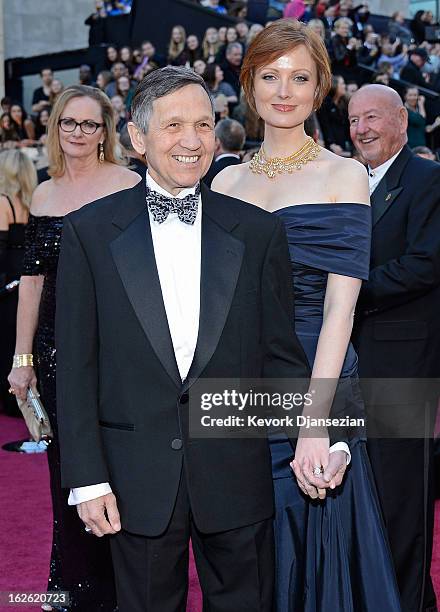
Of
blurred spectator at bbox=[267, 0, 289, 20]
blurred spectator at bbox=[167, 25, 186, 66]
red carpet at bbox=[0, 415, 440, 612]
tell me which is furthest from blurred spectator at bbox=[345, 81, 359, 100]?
red carpet at bbox=[0, 415, 440, 612]

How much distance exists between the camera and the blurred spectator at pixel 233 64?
12508 millimetres

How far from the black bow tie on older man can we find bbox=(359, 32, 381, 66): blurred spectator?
1337cm

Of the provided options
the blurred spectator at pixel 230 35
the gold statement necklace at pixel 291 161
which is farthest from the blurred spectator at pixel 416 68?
the gold statement necklace at pixel 291 161

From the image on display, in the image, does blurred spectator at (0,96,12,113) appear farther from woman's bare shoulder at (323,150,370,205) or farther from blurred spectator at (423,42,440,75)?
woman's bare shoulder at (323,150,370,205)

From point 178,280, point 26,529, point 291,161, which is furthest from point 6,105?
point 178,280

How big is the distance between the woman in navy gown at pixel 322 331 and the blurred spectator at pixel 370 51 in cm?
1291

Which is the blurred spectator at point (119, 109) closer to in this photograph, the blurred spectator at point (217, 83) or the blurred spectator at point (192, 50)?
the blurred spectator at point (217, 83)

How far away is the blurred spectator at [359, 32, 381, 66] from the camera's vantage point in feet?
48.9

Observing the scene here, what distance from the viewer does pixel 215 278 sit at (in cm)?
217

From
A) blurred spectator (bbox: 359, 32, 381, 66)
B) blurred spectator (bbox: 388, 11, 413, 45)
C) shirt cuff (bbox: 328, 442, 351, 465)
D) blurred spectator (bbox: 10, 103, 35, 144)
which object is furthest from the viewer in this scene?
blurred spectator (bbox: 388, 11, 413, 45)

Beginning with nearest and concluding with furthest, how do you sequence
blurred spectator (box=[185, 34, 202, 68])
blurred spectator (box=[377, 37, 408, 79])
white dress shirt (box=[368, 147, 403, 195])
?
1. white dress shirt (box=[368, 147, 403, 195])
2. blurred spectator (box=[185, 34, 202, 68])
3. blurred spectator (box=[377, 37, 408, 79])

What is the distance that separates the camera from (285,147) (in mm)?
2650

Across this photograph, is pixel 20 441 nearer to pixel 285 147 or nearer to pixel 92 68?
pixel 285 147

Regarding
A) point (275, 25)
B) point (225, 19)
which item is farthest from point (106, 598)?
point (225, 19)
